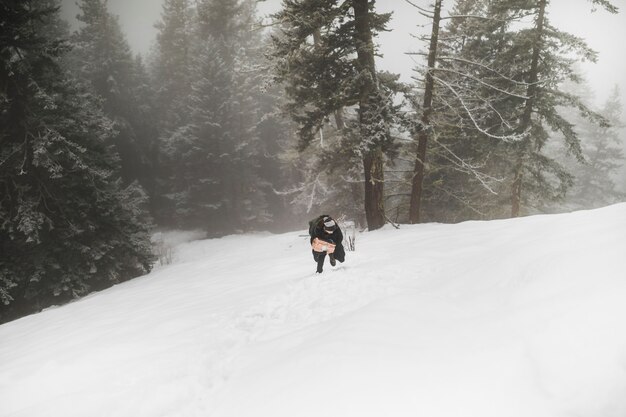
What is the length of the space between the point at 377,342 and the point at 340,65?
9362mm

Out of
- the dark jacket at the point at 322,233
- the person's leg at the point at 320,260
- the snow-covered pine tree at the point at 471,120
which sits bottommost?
the person's leg at the point at 320,260

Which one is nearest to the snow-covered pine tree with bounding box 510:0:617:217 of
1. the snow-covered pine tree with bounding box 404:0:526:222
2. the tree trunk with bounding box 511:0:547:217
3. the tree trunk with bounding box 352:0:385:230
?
the tree trunk with bounding box 511:0:547:217

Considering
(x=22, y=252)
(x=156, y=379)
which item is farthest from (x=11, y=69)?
(x=156, y=379)

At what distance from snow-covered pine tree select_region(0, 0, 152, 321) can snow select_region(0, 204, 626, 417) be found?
4768mm

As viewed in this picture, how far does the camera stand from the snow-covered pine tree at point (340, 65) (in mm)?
10250

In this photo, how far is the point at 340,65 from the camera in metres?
11.0

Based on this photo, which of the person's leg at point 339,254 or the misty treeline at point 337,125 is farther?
the misty treeline at point 337,125

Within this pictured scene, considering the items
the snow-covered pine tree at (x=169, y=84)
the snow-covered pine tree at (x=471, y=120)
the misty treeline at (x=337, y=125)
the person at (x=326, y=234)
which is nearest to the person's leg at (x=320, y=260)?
the person at (x=326, y=234)

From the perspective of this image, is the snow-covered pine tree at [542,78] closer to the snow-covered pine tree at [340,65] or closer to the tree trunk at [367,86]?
the tree trunk at [367,86]

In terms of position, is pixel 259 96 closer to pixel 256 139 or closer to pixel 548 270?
pixel 256 139

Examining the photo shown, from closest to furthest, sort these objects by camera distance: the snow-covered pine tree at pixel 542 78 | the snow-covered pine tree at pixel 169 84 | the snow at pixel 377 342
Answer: the snow at pixel 377 342 → the snow-covered pine tree at pixel 542 78 → the snow-covered pine tree at pixel 169 84

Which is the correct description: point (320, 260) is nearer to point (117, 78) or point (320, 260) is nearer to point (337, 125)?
point (337, 125)

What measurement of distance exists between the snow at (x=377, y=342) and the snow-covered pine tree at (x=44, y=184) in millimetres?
4768

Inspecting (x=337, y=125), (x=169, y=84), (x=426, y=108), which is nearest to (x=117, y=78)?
(x=169, y=84)
